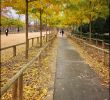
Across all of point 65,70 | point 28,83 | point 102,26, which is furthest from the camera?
point 102,26

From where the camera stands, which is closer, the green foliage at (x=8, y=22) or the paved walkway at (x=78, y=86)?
the paved walkway at (x=78, y=86)

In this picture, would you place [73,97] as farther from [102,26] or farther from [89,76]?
[102,26]

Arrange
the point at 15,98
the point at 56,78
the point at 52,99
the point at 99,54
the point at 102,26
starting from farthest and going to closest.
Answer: the point at 102,26 < the point at 99,54 < the point at 56,78 < the point at 52,99 < the point at 15,98

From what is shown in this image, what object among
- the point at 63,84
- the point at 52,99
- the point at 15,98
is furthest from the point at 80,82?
the point at 15,98

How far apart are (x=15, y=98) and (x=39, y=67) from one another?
6010 millimetres

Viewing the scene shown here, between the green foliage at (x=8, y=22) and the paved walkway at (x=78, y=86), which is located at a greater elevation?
the green foliage at (x=8, y=22)

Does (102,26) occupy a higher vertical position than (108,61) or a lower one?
higher

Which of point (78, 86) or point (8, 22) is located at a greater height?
point (8, 22)

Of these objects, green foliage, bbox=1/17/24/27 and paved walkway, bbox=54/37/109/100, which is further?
green foliage, bbox=1/17/24/27

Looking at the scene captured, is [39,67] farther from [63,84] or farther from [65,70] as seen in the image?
[63,84]

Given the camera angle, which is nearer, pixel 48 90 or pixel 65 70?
pixel 48 90

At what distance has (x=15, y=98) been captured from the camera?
15.4 feet

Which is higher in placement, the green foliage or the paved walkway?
the green foliage

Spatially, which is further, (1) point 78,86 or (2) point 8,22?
(2) point 8,22
